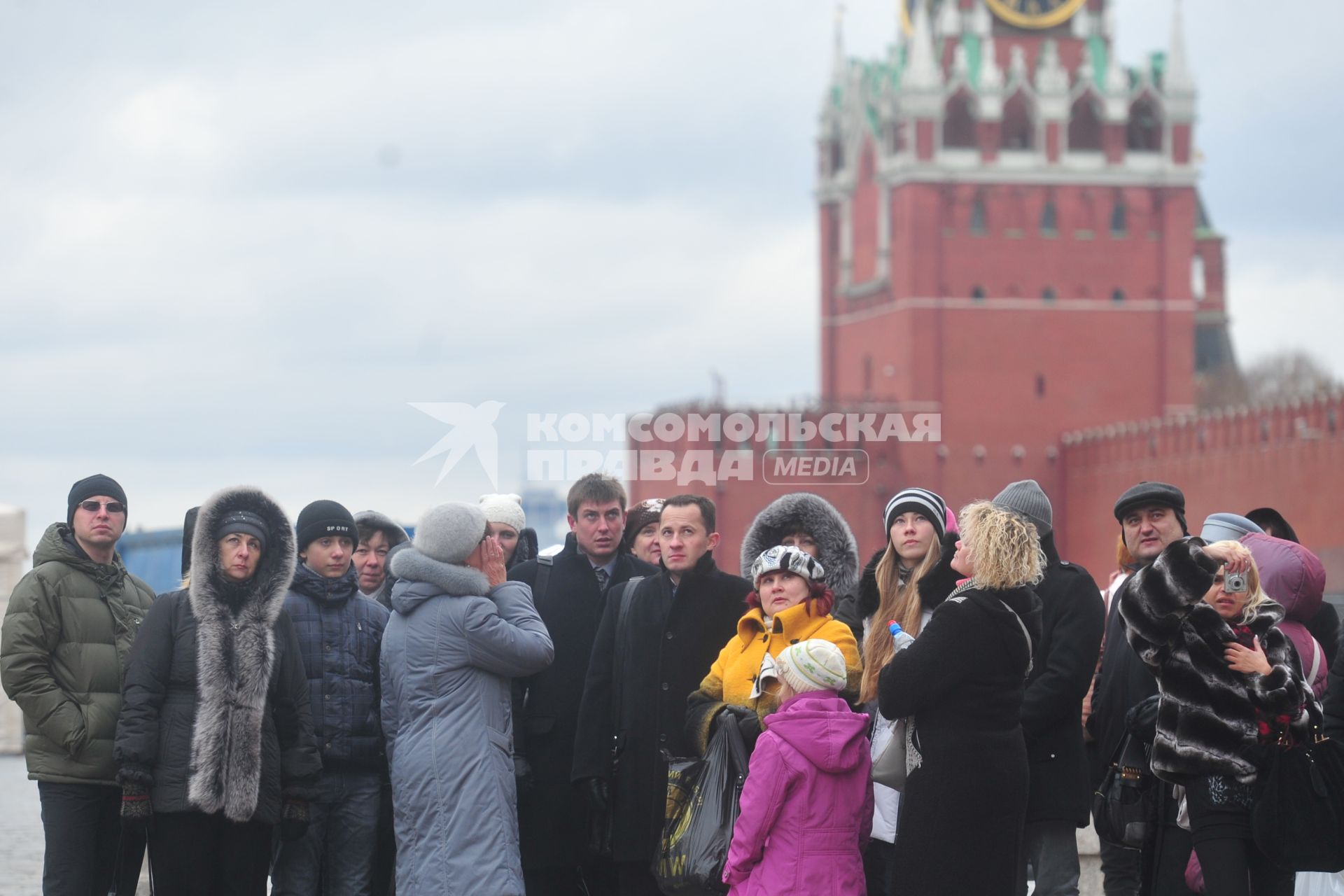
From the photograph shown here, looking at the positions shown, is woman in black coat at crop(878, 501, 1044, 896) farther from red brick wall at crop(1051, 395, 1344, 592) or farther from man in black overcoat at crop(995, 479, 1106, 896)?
red brick wall at crop(1051, 395, 1344, 592)

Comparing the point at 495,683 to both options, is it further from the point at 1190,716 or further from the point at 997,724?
the point at 1190,716

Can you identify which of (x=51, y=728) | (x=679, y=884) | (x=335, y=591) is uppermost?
(x=335, y=591)

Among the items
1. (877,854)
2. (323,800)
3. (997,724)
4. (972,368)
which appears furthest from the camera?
(972,368)

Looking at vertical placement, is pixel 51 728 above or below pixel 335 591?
below

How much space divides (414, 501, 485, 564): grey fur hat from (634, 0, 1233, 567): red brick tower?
35.4m

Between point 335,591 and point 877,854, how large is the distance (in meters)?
1.67

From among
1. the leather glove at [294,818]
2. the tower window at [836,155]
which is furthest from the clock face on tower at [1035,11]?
the leather glove at [294,818]

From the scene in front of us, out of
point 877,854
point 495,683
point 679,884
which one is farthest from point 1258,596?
point 495,683

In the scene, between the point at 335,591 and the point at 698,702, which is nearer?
the point at 698,702

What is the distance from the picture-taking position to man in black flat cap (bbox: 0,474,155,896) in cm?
532

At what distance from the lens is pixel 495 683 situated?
5.33 m

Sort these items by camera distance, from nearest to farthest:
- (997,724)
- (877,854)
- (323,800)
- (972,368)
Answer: (997,724), (877,854), (323,800), (972,368)

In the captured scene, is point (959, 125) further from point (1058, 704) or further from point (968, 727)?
point (968, 727)

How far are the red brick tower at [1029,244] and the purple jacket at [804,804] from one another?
3582 cm
